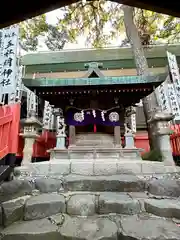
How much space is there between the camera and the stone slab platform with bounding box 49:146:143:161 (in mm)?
5543

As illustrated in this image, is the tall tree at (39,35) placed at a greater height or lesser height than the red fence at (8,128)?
greater

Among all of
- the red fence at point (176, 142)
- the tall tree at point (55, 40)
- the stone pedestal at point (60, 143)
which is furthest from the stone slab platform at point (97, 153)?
the tall tree at point (55, 40)

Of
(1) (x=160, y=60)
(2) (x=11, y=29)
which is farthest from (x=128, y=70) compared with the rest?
(2) (x=11, y=29)

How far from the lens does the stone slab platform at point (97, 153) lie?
18.2 feet

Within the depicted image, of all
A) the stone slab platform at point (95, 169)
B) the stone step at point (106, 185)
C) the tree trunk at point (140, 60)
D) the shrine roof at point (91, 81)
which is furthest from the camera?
the tree trunk at point (140, 60)

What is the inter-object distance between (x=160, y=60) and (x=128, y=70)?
2354 millimetres

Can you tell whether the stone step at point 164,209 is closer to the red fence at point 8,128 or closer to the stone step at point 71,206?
the stone step at point 71,206

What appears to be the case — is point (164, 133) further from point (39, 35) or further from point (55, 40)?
point (55, 40)

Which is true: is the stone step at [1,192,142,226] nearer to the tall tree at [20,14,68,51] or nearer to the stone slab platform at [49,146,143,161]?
the stone slab platform at [49,146,143,161]

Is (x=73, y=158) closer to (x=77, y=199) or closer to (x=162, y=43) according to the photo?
(x=77, y=199)

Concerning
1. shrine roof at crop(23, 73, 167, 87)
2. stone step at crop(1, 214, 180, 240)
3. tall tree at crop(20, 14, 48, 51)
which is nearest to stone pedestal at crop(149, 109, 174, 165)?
shrine roof at crop(23, 73, 167, 87)

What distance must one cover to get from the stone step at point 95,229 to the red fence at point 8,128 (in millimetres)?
1506

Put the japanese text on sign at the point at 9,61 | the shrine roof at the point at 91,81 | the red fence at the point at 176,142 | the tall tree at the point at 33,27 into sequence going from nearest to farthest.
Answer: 1. the shrine roof at the point at 91,81
2. the japanese text on sign at the point at 9,61
3. the red fence at the point at 176,142
4. the tall tree at the point at 33,27

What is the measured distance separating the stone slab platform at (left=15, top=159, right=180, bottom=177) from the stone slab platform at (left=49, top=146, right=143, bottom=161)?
0.90 m
